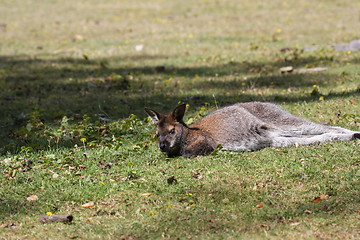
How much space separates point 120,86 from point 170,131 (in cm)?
612

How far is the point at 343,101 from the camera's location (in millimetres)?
10672

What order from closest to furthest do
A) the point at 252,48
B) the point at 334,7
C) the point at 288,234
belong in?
the point at 288,234 < the point at 252,48 < the point at 334,7

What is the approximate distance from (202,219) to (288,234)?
3.20 feet

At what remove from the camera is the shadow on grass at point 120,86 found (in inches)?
454

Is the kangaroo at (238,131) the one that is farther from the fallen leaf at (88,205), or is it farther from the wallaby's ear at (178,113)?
the fallen leaf at (88,205)

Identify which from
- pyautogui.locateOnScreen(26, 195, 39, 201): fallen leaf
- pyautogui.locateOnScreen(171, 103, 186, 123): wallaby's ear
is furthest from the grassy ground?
pyautogui.locateOnScreen(171, 103, 186, 123): wallaby's ear

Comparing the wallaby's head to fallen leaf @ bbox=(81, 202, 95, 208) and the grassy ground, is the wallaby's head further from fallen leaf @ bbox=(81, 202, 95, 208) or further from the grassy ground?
fallen leaf @ bbox=(81, 202, 95, 208)

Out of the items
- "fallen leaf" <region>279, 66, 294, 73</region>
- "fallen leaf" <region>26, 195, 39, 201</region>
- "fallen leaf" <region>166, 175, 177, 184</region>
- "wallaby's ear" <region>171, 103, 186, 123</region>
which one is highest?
"wallaby's ear" <region>171, 103, 186, 123</region>

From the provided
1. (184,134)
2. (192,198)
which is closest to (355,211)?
(192,198)

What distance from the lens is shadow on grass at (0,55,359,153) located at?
37.8 feet

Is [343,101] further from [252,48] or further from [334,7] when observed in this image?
[334,7]

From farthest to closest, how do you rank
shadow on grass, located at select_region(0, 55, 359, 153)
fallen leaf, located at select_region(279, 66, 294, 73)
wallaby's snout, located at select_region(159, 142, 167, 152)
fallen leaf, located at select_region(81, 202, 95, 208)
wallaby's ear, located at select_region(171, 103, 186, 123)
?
fallen leaf, located at select_region(279, 66, 294, 73)
shadow on grass, located at select_region(0, 55, 359, 153)
wallaby's ear, located at select_region(171, 103, 186, 123)
wallaby's snout, located at select_region(159, 142, 167, 152)
fallen leaf, located at select_region(81, 202, 95, 208)

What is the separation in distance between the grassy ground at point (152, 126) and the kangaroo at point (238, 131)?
0.29 metres

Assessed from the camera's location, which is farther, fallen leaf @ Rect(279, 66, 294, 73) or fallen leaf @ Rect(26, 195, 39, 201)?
fallen leaf @ Rect(279, 66, 294, 73)
